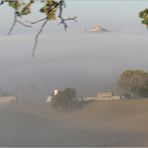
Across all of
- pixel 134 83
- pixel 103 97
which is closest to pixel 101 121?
pixel 134 83

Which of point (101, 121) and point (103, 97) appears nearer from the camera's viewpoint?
point (101, 121)

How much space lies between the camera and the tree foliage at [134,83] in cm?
6103

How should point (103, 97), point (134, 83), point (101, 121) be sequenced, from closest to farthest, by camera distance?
point (101, 121)
point (134, 83)
point (103, 97)

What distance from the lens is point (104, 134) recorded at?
49.2 meters

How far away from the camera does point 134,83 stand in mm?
60406

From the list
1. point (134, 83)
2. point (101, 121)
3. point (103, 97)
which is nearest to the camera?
point (101, 121)

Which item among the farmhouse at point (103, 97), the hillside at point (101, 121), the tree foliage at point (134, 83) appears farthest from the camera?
the farmhouse at point (103, 97)

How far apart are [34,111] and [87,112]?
7.22 metres

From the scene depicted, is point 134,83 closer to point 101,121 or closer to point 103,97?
point 101,121

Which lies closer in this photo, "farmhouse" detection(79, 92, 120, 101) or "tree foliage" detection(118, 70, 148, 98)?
"tree foliage" detection(118, 70, 148, 98)

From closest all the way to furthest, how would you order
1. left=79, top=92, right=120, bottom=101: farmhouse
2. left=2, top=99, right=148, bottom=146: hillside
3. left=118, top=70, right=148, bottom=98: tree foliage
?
left=2, top=99, right=148, bottom=146: hillside → left=118, top=70, right=148, bottom=98: tree foliage → left=79, top=92, right=120, bottom=101: farmhouse

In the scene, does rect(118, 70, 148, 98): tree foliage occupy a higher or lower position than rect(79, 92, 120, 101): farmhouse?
higher

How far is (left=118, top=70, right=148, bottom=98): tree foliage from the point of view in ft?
200

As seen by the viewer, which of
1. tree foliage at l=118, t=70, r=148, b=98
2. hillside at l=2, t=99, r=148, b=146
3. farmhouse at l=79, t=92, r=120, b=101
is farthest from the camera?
farmhouse at l=79, t=92, r=120, b=101
